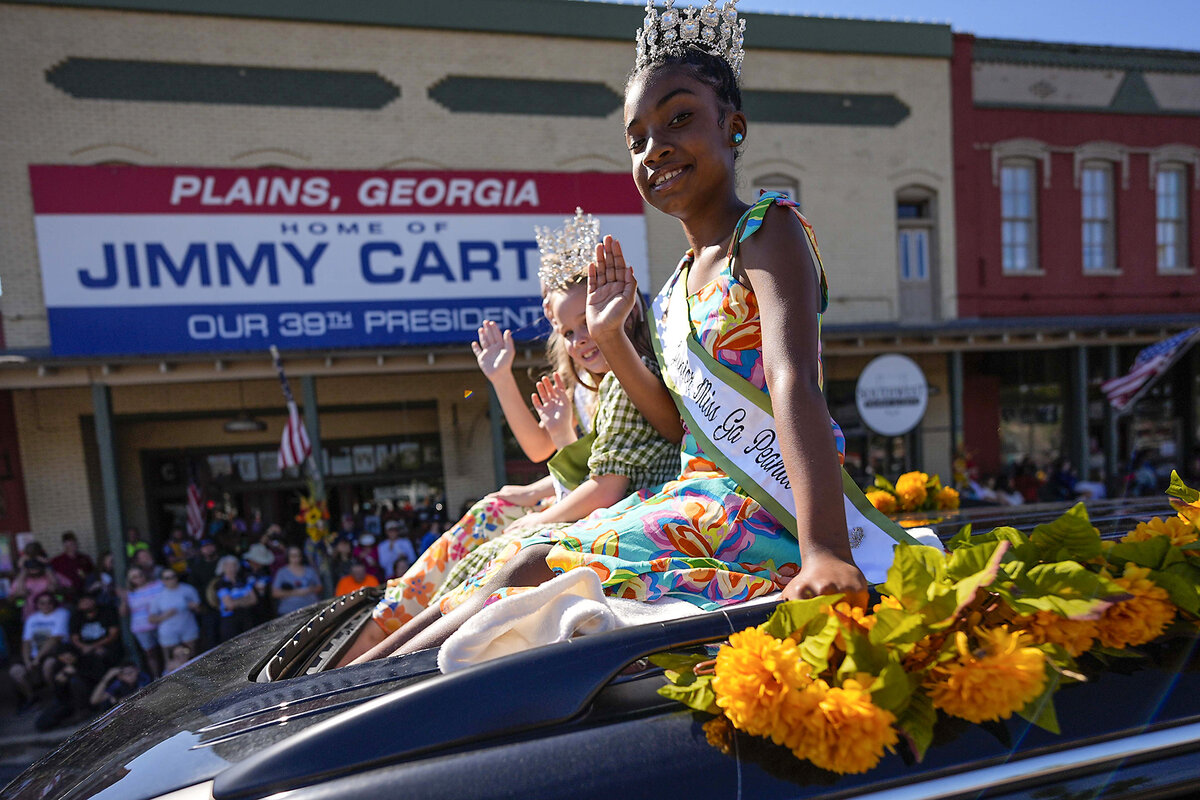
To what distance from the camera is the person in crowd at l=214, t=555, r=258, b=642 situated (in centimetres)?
686

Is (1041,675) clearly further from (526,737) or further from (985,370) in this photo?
(985,370)

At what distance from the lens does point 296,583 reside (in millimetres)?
7285

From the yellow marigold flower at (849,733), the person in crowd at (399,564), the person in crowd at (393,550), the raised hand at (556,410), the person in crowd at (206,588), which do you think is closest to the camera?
the yellow marigold flower at (849,733)

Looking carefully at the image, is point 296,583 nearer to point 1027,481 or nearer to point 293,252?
point 293,252

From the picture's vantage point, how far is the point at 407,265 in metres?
9.16

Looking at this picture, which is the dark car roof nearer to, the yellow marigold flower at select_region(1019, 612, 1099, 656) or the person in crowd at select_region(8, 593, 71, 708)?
the yellow marigold flower at select_region(1019, 612, 1099, 656)

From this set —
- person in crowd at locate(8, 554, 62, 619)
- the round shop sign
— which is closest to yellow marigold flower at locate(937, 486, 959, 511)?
the round shop sign

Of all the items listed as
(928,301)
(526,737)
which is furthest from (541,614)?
(928,301)

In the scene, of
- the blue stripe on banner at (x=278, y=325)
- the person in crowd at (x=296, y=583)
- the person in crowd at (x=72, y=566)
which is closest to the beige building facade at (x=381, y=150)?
the blue stripe on banner at (x=278, y=325)

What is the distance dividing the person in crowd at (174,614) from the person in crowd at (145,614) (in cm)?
Answer: 6

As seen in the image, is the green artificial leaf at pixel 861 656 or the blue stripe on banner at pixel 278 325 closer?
the green artificial leaf at pixel 861 656

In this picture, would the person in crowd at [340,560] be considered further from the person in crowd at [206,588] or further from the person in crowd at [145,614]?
the person in crowd at [145,614]

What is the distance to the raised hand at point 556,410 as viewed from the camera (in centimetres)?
282

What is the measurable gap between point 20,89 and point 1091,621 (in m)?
12.4
